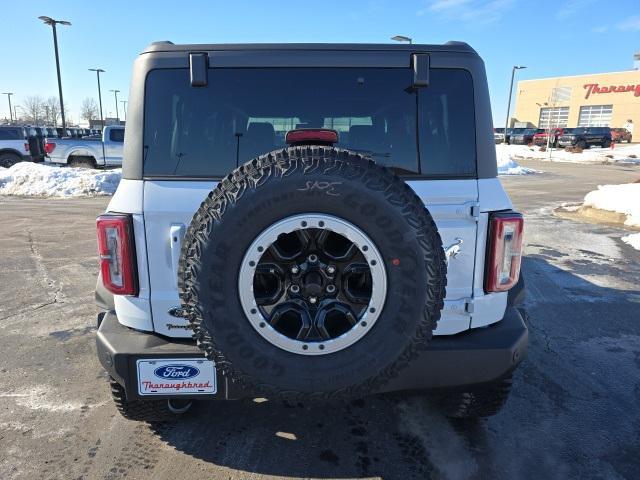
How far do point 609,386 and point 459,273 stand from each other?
2042 mm

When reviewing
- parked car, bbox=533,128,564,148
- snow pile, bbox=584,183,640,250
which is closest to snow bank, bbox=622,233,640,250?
snow pile, bbox=584,183,640,250

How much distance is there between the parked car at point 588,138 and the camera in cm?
3772

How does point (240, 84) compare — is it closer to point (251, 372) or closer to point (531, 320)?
point (251, 372)

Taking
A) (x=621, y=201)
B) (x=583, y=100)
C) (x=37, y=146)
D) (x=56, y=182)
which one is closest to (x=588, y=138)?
(x=583, y=100)

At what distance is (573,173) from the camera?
22.1 m

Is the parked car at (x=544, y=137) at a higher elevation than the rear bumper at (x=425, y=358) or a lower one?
higher

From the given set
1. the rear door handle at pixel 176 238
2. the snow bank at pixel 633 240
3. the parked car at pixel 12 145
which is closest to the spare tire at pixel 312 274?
the rear door handle at pixel 176 238

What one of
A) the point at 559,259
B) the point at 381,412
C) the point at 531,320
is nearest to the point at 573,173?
the point at 559,259

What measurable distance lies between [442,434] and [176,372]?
165cm

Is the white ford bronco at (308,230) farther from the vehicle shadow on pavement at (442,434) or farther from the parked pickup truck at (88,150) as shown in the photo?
the parked pickup truck at (88,150)

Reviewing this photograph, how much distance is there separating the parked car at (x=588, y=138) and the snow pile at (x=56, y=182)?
37.5 m

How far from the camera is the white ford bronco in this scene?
1802 mm

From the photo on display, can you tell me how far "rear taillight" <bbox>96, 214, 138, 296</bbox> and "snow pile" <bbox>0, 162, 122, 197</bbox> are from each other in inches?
510

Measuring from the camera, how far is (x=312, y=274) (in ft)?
6.27
